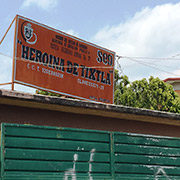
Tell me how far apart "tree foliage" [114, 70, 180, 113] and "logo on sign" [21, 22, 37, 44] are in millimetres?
18407

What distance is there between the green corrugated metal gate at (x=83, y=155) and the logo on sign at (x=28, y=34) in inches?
296

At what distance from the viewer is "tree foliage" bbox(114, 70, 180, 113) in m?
32.2

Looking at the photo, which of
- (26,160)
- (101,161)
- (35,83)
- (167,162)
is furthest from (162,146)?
(35,83)

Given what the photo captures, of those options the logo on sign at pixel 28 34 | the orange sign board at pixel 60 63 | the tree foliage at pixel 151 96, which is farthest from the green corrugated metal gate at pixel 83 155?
the tree foliage at pixel 151 96

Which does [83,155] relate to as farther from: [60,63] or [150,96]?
[150,96]

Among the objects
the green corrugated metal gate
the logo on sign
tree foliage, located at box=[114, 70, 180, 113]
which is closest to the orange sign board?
the logo on sign

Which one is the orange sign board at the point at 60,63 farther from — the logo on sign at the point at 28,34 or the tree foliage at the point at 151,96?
the tree foliage at the point at 151,96

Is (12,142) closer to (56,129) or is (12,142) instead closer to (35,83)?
(56,129)

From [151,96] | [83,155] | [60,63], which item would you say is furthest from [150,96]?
[83,155]

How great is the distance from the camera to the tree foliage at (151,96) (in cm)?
3219

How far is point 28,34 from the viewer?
47.7ft

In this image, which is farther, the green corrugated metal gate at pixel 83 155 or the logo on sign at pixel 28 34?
the logo on sign at pixel 28 34

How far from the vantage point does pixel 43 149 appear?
288 inches

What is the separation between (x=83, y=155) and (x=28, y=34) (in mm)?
8116
